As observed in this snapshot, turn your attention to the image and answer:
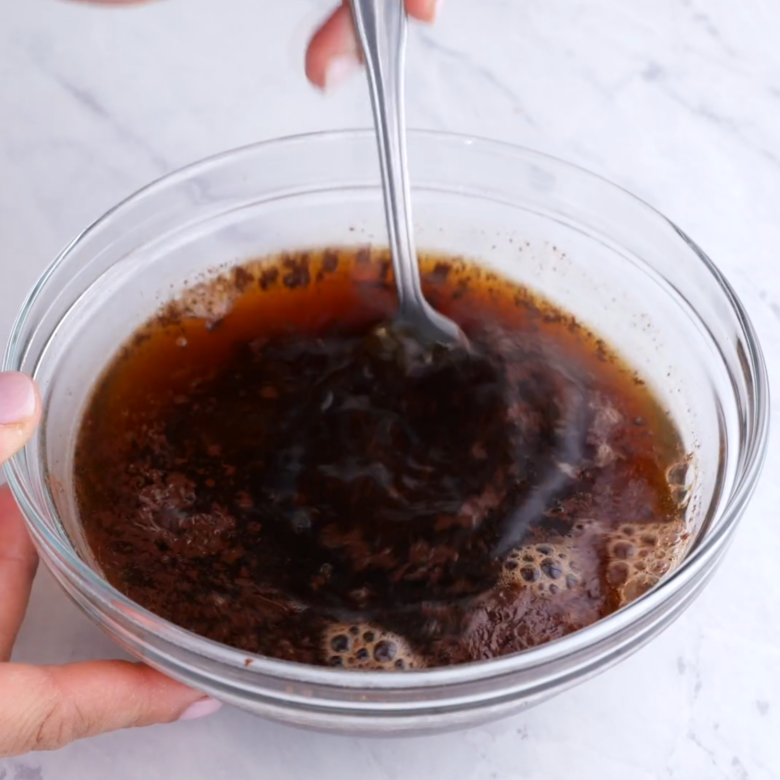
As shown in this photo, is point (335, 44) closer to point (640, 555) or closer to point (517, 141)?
point (517, 141)

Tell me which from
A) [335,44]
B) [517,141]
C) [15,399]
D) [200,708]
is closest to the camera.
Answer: [15,399]

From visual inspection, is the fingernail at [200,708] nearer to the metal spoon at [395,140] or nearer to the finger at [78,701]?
the finger at [78,701]

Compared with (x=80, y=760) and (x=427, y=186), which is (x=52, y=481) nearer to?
(x=80, y=760)

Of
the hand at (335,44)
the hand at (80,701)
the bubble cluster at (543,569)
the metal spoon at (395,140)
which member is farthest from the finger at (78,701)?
the hand at (335,44)

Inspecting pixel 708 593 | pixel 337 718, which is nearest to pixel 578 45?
pixel 708 593

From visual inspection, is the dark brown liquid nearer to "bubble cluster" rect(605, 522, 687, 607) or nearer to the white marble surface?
"bubble cluster" rect(605, 522, 687, 607)

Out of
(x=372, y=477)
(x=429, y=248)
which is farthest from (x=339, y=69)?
(x=372, y=477)
